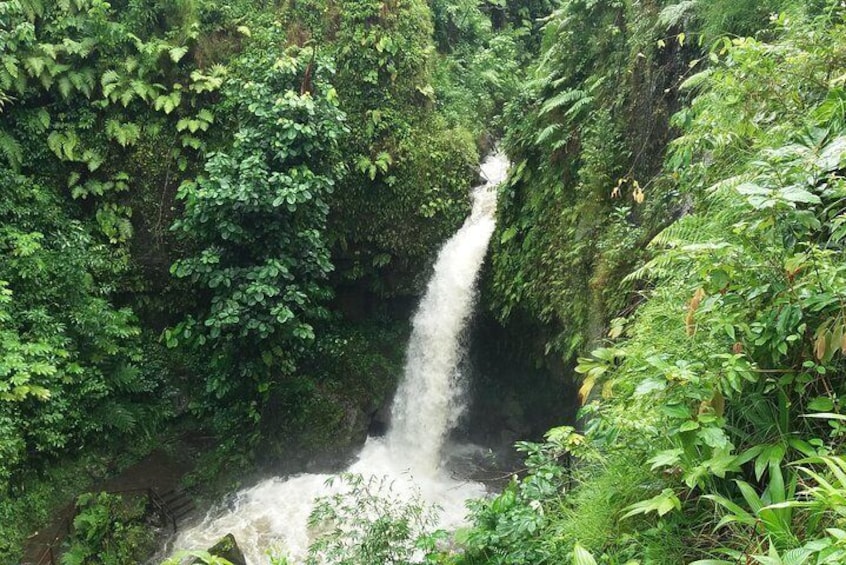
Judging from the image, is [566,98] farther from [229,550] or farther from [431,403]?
[229,550]

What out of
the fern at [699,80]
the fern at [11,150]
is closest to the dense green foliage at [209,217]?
the fern at [11,150]

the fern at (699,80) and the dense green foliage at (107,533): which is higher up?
the fern at (699,80)

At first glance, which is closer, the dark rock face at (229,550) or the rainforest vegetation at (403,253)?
the rainforest vegetation at (403,253)

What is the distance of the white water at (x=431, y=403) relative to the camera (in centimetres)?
859

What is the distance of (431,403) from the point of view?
9.76 metres

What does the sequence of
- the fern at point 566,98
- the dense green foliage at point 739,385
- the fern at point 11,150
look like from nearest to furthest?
the dense green foliage at point 739,385 < the fern at point 566,98 < the fern at point 11,150

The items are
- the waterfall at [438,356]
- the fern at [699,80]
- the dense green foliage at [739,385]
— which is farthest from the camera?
the waterfall at [438,356]

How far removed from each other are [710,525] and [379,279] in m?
8.37

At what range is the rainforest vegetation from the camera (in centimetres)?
248

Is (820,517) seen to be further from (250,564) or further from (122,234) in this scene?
(122,234)

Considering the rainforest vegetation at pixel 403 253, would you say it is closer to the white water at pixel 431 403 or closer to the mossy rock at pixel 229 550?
the white water at pixel 431 403

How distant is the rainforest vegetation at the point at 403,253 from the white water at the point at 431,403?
1.20ft

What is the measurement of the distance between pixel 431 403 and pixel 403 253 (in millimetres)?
2891

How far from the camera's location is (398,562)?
402 cm
